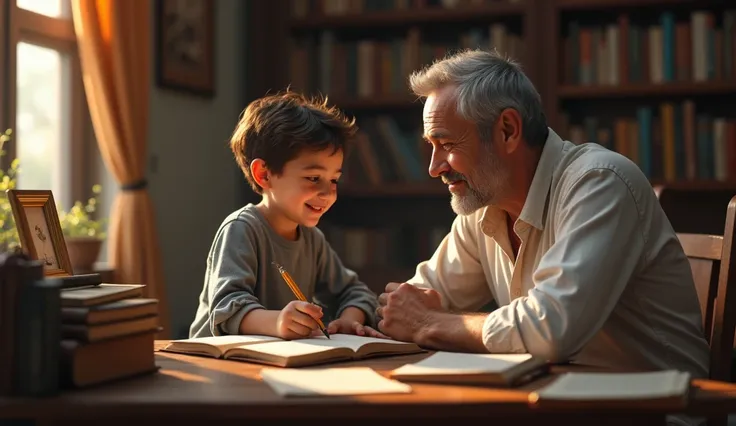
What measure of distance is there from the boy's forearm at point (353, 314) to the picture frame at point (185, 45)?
2.21 metres

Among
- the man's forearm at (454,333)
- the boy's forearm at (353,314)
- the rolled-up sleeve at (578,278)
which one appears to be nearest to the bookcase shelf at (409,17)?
the boy's forearm at (353,314)

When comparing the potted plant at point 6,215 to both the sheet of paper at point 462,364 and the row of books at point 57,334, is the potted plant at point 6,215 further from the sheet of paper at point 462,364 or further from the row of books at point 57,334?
the sheet of paper at point 462,364

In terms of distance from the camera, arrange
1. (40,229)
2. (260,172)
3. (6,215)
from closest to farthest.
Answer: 1. (40,229)
2. (260,172)
3. (6,215)

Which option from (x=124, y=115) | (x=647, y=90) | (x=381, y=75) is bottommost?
(x=124, y=115)

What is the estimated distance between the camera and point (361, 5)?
4.39 metres

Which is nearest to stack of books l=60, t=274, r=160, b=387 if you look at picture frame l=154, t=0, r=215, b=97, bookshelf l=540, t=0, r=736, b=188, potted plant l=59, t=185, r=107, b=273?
potted plant l=59, t=185, r=107, b=273

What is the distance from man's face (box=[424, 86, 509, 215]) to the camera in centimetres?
180

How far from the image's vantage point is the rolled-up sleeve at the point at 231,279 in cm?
168

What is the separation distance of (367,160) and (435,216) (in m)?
0.46

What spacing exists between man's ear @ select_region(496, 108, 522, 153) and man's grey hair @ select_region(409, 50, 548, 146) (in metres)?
0.01

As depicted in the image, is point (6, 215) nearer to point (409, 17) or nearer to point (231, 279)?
point (231, 279)

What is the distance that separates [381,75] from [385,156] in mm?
389

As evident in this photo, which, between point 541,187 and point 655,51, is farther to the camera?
point 655,51

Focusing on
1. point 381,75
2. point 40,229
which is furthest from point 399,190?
point 40,229
